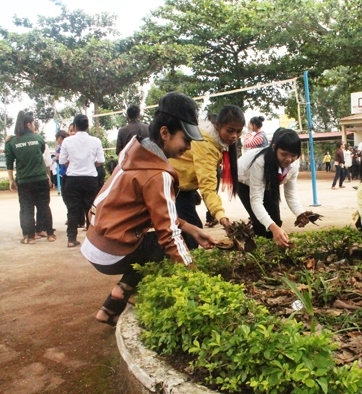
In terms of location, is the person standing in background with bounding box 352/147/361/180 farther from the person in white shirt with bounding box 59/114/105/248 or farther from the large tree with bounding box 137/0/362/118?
the person in white shirt with bounding box 59/114/105/248

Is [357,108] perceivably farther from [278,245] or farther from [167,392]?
[167,392]

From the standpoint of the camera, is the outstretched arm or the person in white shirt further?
the person in white shirt

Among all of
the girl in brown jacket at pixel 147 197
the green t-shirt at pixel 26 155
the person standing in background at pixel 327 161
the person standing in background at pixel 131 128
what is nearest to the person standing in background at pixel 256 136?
the person standing in background at pixel 131 128

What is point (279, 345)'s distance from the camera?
1640mm

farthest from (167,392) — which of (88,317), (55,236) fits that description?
(55,236)

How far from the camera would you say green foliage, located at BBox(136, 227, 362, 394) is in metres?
1.56

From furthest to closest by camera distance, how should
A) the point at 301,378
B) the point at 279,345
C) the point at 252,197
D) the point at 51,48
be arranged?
the point at 51,48, the point at 252,197, the point at 279,345, the point at 301,378

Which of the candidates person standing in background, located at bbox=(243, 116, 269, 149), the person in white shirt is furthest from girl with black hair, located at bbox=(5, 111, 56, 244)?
person standing in background, located at bbox=(243, 116, 269, 149)

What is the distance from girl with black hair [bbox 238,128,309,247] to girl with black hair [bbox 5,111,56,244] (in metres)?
3.71

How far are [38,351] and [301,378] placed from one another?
1971 millimetres

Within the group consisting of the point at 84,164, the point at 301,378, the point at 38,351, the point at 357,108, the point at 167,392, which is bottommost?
the point at 38,351

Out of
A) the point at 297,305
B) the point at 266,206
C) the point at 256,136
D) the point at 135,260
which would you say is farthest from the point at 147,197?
the point at 256,136

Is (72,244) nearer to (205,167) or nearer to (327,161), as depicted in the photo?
(205,167)

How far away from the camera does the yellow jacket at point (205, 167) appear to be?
346 cm
